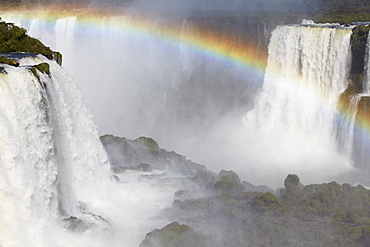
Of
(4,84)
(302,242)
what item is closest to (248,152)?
(302,242)

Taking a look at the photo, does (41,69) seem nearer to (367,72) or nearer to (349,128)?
(349,128)

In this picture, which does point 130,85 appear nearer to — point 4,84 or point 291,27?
point 291,27

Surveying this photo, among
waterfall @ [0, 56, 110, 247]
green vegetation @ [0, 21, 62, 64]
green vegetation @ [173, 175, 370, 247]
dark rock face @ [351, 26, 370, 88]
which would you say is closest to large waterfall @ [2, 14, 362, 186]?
dark rock face @ [351, 26, 370, 88]

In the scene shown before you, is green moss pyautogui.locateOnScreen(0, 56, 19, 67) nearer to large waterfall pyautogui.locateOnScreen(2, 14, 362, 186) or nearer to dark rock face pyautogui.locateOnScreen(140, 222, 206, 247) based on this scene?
dark rock face pyautogui.locateOnScreen(140, 222, 206, 247)

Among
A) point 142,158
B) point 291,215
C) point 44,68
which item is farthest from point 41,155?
point 142,158

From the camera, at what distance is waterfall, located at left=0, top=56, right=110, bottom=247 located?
10.7 m

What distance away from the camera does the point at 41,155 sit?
11930 millimetres

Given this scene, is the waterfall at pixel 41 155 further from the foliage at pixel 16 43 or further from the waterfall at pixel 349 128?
the waterfall at pixel 349 128

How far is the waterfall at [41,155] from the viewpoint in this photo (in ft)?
35.2

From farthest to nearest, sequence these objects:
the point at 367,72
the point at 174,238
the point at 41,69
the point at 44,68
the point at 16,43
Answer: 1. the point at 367,72
2. the point at 16,43
3. the point at 44,68
4. the point at 41,69
5. the point at 174,238

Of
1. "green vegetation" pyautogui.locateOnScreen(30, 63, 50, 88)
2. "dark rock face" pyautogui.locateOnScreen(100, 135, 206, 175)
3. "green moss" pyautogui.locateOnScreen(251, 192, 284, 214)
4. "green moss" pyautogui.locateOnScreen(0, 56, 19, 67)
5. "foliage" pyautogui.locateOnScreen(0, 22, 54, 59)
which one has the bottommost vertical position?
"dark rock face" pyautogui.locateOnScreen(100, 135, 206, 175)

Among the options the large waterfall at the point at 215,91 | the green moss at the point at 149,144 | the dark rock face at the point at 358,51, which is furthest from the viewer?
the large waterfall at the point at 215,91

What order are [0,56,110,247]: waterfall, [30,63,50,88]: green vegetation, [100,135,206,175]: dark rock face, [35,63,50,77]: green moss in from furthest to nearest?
[100,135,206,175]: dark rock face → [35,63,50,77]: green moss → [30,63,50,88]: green vegetation → [0,56,110,247]: waterfall

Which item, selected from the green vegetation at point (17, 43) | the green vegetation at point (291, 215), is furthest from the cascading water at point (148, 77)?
the green vegetation at point (291, 215)
